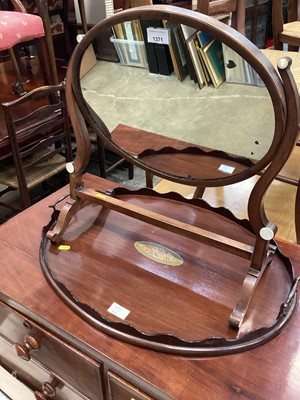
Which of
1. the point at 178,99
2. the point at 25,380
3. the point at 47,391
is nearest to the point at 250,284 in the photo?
the point at 178,99

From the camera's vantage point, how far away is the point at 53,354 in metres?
0.87

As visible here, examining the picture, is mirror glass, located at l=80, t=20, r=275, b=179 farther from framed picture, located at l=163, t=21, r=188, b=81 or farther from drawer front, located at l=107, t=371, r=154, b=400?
drawer front, located at l=107, t=371, r=154, b=400

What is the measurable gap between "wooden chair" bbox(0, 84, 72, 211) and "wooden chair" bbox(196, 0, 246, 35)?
0.65 meters

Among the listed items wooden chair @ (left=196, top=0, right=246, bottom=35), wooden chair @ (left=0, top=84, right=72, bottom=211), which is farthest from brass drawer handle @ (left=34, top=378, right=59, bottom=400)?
wooden chair @ (left=196, top=0, right=246, bottom=35)

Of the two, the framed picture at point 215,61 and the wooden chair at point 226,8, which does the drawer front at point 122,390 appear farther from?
the wooden chair at point 226,8

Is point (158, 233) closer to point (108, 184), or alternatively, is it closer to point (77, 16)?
point (108, 184)

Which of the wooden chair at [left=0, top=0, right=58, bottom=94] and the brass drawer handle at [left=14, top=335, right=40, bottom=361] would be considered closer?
the brass drawer handle at [left=14, top=335, right=40, bottom=361]

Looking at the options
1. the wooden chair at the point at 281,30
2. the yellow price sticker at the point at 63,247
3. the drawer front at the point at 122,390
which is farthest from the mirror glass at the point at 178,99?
the wooden chair at the point at 281,30

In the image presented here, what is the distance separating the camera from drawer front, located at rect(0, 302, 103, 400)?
80 centimetres

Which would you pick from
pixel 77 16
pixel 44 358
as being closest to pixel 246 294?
pixel 44 358

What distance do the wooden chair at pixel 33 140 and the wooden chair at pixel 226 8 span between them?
653 mm

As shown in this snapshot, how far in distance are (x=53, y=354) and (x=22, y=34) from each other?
1.71 m

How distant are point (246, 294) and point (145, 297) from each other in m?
0.21

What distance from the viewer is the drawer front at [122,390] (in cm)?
72
